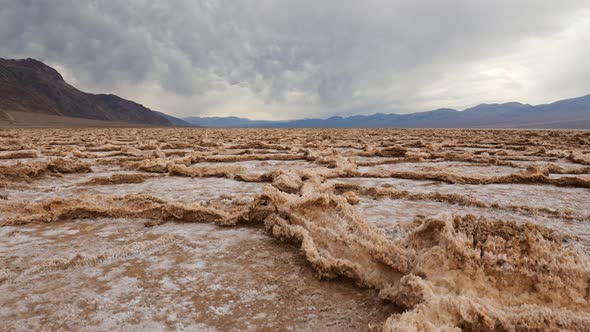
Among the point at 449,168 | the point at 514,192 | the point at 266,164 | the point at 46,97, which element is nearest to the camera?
the point at 514,192

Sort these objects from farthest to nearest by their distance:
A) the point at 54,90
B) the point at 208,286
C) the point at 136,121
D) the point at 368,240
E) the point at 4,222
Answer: the point at 136,121
the point at 54,90
the point at 4,222
the point at 368,240
the point at 208,286

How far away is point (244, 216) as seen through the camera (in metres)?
1.99

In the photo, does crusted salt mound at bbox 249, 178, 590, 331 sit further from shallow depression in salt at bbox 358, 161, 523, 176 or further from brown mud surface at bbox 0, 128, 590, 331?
shallow depression in salt at bbox 358, 161, 523, 176

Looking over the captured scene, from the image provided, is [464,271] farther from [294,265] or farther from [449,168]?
[449,168]

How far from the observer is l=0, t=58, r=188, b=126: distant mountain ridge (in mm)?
77062

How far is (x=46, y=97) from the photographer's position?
8850 centimetres

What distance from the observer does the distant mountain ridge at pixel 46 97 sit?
77.1 metres

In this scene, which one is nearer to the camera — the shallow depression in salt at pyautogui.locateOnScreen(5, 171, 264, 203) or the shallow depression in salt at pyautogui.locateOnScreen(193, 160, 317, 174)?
the shallow depression in salt at pyautogui.locateOnScreen(5, 171, 264, 203)

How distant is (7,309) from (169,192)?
1830 mm

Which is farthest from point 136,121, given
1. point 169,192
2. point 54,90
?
point 169,192

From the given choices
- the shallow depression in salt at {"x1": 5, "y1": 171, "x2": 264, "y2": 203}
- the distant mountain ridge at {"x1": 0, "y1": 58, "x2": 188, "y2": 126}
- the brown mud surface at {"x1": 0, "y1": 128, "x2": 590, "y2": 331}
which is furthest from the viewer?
the distant mountain ridge at {"x1": 0, "y1": 58, "x2": 188, "y2": 126}

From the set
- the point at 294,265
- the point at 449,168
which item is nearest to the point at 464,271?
the point at 294,265

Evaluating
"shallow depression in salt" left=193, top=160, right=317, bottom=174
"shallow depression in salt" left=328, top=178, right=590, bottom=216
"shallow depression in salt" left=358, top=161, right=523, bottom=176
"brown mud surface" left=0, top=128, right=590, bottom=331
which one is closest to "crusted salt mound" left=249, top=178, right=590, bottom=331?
"brown mud surface" left=0, top=128, right=590, bottom=331

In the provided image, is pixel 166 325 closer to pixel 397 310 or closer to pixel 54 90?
pixel 397 310
